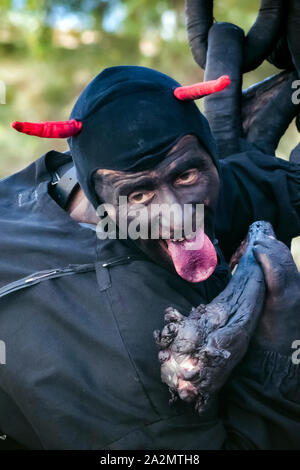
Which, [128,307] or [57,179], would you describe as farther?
[57,179]

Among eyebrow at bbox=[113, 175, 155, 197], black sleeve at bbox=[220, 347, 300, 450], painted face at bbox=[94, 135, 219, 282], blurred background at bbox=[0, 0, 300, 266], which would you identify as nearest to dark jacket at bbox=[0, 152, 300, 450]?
black sleeve at bbox=[220, 347, 300, 450]

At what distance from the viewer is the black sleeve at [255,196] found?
2191 mm

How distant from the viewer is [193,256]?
1.78 meters

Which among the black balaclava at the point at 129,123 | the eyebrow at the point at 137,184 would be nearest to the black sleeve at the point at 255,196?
the black balaclava at the point at 129,123

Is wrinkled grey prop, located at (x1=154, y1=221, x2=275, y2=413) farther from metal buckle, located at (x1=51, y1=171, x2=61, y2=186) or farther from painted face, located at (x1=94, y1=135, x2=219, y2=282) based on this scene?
metal buckle, located at (x1=51, y1=171, x2=61, y2=186)

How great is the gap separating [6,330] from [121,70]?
0.84m

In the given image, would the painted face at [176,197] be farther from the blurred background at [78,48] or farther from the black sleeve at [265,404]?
the blurred background at [78,48]

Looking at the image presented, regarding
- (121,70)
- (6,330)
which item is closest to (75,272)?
(6,330)

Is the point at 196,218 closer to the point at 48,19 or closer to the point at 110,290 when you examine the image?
the point at 110,290

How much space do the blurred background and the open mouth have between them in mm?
3319

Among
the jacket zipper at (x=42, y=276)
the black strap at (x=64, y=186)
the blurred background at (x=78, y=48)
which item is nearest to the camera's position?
the jacket zipper at (x=42, y=276)

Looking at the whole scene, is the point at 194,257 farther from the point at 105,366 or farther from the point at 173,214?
the point at 105,366

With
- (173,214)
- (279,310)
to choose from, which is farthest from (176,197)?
(279,310)

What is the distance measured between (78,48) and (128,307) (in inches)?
173
